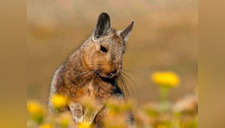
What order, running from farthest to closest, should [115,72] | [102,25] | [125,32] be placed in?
[125,32] < [102,25] < [115,72]

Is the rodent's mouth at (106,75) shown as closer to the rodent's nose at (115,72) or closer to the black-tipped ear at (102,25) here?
the rodent's nose at (115,72)

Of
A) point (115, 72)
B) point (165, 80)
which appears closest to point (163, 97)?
point (165, 80)

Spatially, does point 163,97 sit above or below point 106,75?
above

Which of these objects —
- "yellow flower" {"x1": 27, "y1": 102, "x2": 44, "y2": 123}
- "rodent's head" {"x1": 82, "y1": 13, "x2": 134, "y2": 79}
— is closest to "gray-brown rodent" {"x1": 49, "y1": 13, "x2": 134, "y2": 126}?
"rodent's head" {"x1": 82, "y1": 13, "x2": 134, "y2": 79}

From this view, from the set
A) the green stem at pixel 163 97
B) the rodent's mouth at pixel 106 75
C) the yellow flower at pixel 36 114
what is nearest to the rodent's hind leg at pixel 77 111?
the rodent's mouth at pixel 106 75

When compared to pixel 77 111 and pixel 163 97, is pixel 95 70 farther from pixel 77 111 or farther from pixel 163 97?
pixel 163 97
